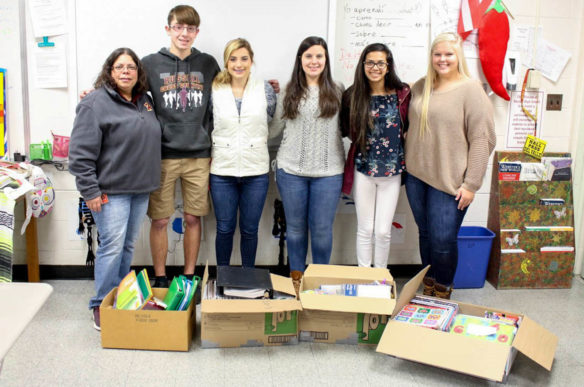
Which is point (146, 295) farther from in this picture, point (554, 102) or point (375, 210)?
point (554, 102)

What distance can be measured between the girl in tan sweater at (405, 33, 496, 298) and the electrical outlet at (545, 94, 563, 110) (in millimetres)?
986

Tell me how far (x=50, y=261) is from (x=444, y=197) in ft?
7.79

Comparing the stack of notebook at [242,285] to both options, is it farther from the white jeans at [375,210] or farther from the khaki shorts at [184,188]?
the white jeans at [375,210]

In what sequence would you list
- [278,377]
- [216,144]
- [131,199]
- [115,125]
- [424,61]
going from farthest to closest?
[424,61]
[216,144]
[131,199]
[115,125]
[278,377]

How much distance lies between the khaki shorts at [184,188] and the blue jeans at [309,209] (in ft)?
1.38

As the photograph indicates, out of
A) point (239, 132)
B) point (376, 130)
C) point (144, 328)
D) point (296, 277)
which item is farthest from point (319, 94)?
point (144, 328)

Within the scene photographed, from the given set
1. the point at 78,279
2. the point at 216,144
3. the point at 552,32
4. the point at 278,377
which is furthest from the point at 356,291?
the point at 552,32

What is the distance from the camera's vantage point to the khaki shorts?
2895 mm

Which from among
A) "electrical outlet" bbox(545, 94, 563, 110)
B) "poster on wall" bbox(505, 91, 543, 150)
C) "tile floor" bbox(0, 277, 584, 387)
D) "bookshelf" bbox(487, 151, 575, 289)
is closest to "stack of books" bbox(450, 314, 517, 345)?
"tile floor" bbox(0, 277, 584, 387)

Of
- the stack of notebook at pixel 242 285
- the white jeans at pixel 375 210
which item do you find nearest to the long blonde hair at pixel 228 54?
the white jeans at pixel 375 210

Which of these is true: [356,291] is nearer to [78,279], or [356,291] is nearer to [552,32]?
[78,279]

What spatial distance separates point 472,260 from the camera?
3.35m

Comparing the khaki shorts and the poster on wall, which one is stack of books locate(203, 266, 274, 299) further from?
the poster on wall

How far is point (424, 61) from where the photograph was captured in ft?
10.7
